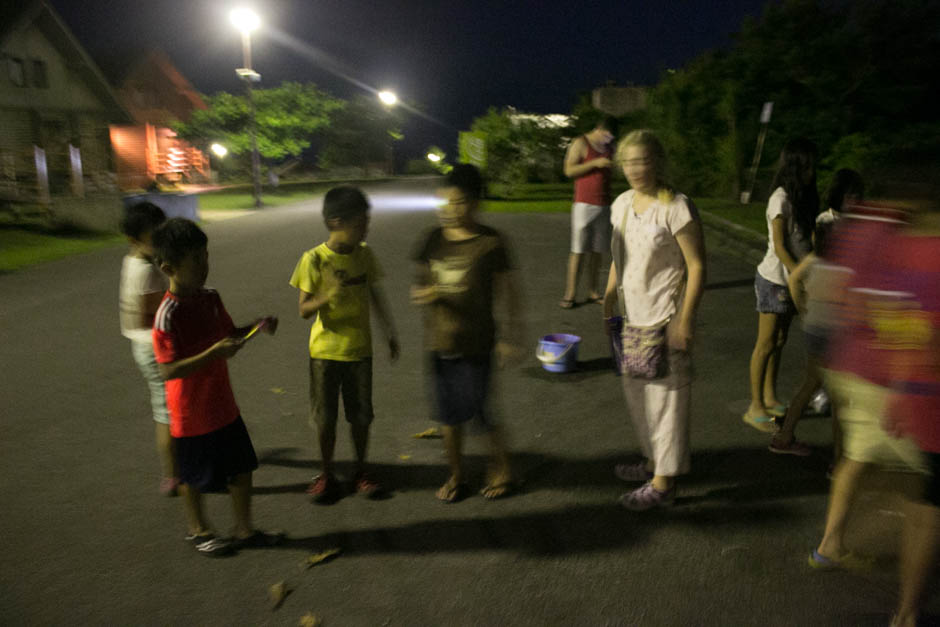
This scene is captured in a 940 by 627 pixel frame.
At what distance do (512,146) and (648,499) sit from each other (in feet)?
75.0

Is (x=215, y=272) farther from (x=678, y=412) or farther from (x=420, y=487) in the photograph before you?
(x=678, y=412)

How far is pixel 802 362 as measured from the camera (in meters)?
6.20

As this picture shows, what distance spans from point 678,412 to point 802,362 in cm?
342

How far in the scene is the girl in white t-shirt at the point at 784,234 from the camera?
404 centimetres

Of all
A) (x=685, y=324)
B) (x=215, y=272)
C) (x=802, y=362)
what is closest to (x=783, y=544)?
(x=685, y=324)

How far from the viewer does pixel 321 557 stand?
323cm

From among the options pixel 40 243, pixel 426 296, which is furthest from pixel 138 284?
pixel 40 243

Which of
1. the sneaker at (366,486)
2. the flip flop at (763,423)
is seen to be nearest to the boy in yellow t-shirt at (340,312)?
the sneaker at (366,486)

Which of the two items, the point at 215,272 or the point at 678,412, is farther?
the point at 215,272

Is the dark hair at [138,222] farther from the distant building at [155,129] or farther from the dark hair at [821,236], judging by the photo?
the distant building at [155,129]

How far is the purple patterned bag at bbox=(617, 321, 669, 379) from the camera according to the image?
3361mm

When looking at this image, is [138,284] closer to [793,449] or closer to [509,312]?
[509,312]

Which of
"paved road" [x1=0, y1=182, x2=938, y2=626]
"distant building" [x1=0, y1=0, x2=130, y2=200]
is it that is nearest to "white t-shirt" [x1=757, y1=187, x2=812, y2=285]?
"paved road" [x1=0, y1=182, x2=938, y2=626]

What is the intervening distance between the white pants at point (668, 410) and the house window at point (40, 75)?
3371cm
